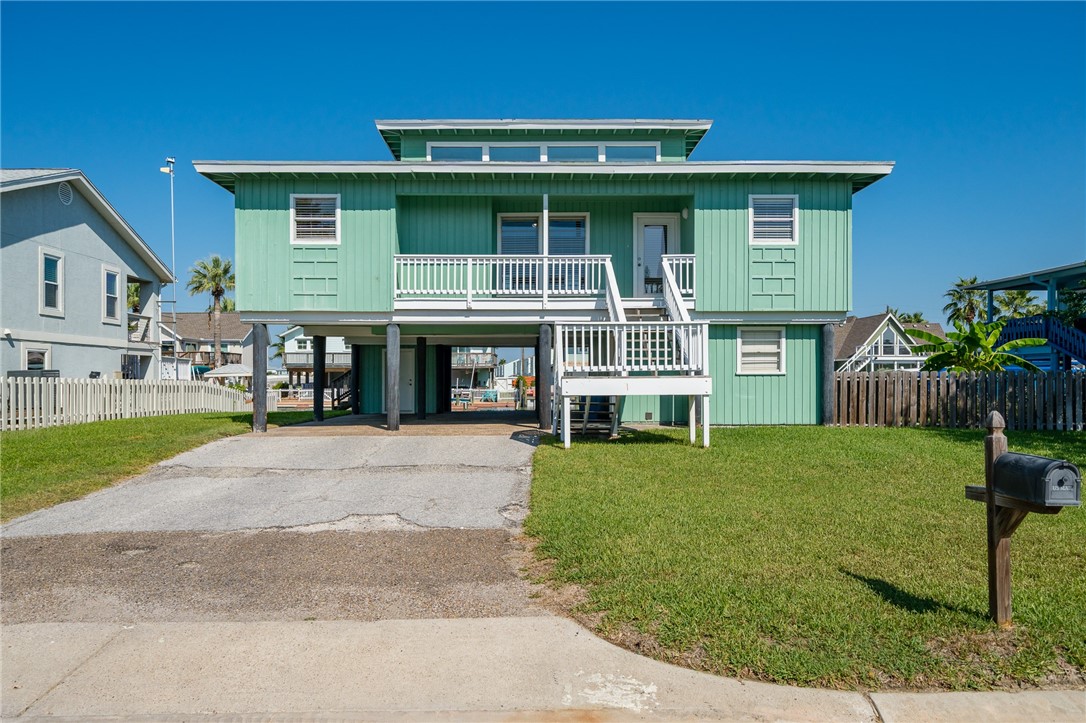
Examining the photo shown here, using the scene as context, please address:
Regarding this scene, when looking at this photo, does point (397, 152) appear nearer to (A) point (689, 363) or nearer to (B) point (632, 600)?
(A) point (689, 363)

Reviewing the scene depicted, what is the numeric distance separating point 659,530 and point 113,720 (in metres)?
4.60

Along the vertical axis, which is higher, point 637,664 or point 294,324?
point 294,324

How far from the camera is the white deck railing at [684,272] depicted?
1606cm

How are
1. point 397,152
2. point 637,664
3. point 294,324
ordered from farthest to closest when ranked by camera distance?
point 397,152
point 294,324
point 637,664

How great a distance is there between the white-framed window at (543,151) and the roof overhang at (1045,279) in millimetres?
16889

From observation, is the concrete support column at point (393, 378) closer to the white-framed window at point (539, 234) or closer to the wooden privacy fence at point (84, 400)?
the white-framed window at point (539, 234)

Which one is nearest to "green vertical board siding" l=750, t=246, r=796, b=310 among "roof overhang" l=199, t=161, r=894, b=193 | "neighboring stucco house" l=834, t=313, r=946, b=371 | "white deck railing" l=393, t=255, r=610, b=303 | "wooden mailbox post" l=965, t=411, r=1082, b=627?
"roof overhang" l=199, t=161, r=894, b=193

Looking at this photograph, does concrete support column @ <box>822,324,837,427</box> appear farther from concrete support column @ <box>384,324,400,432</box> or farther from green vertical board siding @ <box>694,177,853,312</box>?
concrete support column @ <box>384,324,400,432</box>

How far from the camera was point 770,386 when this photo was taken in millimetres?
16359

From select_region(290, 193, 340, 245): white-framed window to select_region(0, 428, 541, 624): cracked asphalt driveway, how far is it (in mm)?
6154

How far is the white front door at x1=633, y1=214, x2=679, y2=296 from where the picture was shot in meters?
17.9

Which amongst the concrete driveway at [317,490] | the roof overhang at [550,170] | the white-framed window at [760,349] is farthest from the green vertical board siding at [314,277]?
the white-framed window at [760,349]

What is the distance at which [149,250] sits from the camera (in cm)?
2620

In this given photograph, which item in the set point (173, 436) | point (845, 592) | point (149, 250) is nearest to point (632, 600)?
point (845, 592)
